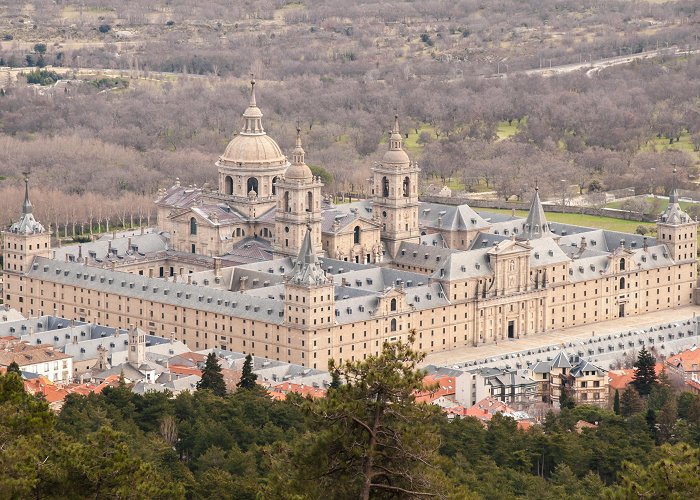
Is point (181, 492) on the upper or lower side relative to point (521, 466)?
upper

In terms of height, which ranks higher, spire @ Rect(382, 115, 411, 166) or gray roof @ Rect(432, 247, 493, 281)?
spire @ Rect(382, 115, 411, 166)

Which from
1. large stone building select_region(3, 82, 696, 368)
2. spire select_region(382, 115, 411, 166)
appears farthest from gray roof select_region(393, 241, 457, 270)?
spire select_region(382, 115, 411, 166)

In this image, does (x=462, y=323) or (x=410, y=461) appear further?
(x=462, y=323)

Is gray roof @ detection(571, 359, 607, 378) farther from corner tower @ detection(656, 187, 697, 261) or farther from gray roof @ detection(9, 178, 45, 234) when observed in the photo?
gray roof @ detection(9, 178, 45, 234)

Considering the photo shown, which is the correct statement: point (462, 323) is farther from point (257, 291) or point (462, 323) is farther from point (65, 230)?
point (65, 230)

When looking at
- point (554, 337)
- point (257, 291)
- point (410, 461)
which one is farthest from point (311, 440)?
point (554, 337)

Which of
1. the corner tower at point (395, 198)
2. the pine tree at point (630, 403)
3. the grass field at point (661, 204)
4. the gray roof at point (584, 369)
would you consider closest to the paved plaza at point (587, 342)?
the gray roof at point (584, 369)

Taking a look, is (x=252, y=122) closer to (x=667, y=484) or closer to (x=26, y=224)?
(x=26, y=224)
